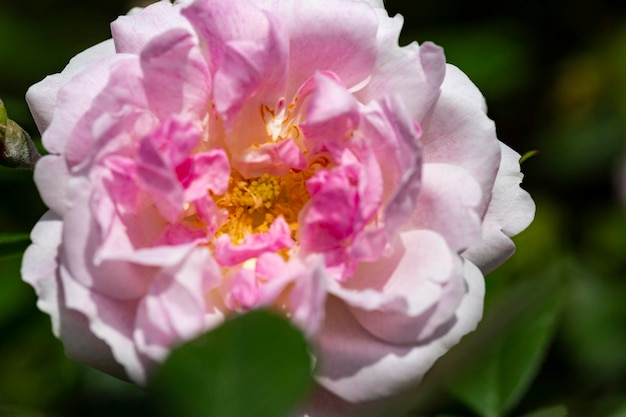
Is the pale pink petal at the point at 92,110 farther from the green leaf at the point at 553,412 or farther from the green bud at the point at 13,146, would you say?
the green leaf at the point at 553,412

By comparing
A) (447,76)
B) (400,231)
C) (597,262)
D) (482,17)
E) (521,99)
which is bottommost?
(597,262)

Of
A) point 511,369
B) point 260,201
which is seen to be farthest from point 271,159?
point 511,369

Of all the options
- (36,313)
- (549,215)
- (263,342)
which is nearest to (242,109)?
(263,342)

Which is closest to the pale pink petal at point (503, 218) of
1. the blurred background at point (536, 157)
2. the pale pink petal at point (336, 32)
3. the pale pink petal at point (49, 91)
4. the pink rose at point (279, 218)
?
the pink rose at point (279, 218)

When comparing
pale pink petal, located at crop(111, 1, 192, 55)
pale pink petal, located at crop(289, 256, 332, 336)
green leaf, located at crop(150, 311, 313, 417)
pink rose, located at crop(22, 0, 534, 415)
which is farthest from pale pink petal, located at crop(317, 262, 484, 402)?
pale pink petal, located at crop(111, 1, 192, 55)

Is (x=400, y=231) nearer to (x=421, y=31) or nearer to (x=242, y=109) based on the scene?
(x=242, y=109)

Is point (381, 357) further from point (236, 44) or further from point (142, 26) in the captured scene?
point (142, 26)
